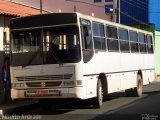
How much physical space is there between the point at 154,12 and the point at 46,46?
42.9 metres

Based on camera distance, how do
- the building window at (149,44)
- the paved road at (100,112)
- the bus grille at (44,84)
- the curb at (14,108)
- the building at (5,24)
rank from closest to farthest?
the paved road at (100,112), the bus grille at (44,84), the curb at (14,108), the building at (5,24), the building window at (149,44)

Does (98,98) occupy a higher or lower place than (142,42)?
lower

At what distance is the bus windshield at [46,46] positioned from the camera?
15461 mm

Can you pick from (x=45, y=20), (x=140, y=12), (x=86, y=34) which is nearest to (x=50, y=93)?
(x=86, y=34)

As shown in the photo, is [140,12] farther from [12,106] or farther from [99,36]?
[12,106]

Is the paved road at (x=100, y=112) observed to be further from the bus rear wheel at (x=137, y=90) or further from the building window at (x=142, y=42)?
the building window at (x=142, y=42)

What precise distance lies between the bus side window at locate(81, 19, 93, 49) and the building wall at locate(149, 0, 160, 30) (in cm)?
4125

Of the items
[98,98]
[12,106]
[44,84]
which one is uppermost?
[44,84]

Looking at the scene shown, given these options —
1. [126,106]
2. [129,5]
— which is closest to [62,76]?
[126,106]

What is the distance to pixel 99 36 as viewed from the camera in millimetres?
17469

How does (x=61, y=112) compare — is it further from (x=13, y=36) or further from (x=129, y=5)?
(x=129, y=5)

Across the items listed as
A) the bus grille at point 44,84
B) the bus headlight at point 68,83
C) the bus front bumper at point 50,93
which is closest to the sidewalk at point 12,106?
the bus front bumper at point 50,93

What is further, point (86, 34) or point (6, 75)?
point (6, 75)

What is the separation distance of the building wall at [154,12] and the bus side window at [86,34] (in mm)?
41254
